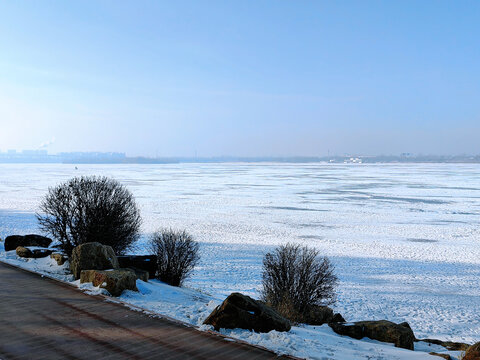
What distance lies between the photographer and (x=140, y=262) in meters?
15.9

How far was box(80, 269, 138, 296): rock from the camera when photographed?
1104 centimetres

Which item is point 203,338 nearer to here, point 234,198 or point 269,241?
point 269,241

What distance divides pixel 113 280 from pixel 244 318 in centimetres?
429

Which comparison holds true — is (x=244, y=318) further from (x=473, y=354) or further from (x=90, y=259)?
(x=90, y=259)

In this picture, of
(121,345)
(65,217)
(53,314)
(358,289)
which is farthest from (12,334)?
(358,289)

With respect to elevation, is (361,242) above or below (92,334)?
below

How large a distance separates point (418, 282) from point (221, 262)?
35.2 ft

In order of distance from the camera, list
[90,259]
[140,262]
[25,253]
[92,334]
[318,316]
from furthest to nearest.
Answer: [25,253], [140,262], [318,316], [90,259], [92,334]

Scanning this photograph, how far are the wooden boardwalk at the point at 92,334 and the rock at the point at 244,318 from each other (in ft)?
1.65

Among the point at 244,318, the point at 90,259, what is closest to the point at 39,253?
the point at 90,259

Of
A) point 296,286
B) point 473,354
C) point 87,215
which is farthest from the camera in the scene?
point 87,215

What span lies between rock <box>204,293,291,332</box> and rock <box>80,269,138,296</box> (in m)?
3.39

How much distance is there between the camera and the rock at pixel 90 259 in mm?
12758

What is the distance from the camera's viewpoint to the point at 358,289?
19.3 meters
